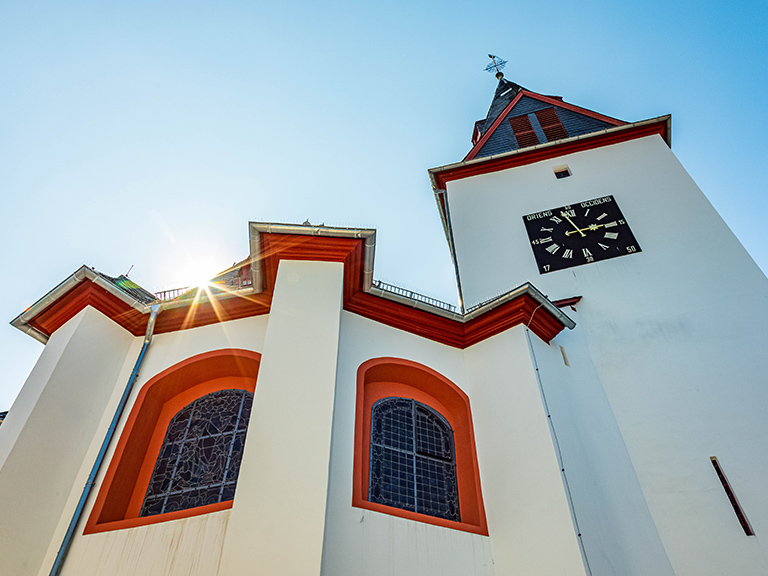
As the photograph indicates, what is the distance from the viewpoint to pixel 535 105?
18.4m

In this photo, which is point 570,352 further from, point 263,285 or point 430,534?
point 263,285

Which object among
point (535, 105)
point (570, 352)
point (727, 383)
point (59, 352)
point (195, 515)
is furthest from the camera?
point (535, 105)

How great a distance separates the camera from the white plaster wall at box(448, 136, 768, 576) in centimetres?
736

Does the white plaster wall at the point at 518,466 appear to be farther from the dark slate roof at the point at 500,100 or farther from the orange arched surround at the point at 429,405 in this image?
the dark slate roof at the point at 500,100

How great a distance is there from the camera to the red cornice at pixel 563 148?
14633 millimetres

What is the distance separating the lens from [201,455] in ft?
24.1

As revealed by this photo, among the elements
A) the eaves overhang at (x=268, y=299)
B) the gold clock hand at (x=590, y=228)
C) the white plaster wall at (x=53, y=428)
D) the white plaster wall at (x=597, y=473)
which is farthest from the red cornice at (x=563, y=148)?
the white plaster wall at (x=53, y=428)

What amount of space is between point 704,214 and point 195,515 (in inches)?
398

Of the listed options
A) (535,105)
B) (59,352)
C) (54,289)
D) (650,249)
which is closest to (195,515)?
(59,352)

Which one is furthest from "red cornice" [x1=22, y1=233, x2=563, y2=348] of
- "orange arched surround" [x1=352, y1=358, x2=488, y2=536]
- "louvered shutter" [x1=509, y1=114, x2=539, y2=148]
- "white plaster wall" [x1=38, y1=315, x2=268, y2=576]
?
"louvered shutter" [x1=509, y1=114, x2=539, y2=148]

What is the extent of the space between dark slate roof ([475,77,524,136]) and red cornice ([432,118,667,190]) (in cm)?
504

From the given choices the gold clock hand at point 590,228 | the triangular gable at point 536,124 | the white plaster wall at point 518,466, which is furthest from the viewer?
the triangular gable at point 536,124

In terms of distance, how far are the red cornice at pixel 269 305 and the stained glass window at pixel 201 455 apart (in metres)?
1.10

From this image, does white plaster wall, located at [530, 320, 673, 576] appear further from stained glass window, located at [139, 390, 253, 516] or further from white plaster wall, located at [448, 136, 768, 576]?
stained glass window, located at [139, 390, 253, 516]
